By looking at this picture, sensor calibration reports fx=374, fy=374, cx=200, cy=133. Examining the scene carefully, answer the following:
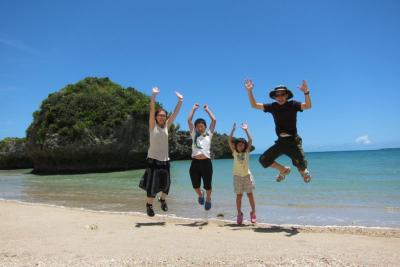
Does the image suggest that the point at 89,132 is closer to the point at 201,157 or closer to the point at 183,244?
the point at 201,157

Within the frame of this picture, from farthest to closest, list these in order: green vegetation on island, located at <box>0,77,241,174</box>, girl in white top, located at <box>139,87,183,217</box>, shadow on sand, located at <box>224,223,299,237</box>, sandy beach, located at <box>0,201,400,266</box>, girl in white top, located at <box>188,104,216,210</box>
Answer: green vegetation on island, located at <box>0,77,241,174</box> → girl in white top, located at <box>188,104,216,210</box> → girl in white top, located at <box>139,87,183,217</box> → shadow on sand, located at <box>224,223,299,237</box> → sandy beach, located at <box>0,201,400,266</box>

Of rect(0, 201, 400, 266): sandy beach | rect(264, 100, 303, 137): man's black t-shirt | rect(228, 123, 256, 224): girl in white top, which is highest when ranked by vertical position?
rect(264, 100, 303, 137): man's black t-shirt

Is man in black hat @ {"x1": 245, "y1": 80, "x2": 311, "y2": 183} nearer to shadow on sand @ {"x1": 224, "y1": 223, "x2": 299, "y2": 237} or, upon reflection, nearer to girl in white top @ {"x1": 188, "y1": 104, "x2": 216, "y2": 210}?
shadow on sand @ {"x1": 224, "y1": 223, "x2": 299, "y2": 237}

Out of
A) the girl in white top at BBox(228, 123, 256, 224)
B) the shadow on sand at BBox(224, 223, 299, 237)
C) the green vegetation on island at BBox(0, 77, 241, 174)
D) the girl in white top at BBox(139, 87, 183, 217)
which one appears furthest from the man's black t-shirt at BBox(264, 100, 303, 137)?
the green vegetation on island at BBox(0, 77, 241, 174)

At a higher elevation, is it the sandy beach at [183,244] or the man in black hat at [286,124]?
the man in black hat at [286,124]

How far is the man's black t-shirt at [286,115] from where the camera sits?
21.4 ft

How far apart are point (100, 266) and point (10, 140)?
55.2 m

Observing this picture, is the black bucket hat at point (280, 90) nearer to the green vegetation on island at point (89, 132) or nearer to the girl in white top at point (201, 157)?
the girl in white top at point (201, 157)

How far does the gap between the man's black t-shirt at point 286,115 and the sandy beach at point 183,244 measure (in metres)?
1.75

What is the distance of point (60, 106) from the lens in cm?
3688

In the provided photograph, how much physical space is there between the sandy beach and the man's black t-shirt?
5.73ft

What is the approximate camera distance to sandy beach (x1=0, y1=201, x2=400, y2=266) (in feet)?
14.4

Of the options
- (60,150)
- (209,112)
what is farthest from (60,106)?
(209,112)

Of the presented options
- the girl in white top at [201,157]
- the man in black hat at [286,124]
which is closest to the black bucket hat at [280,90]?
the man in black hat at [286,124]
